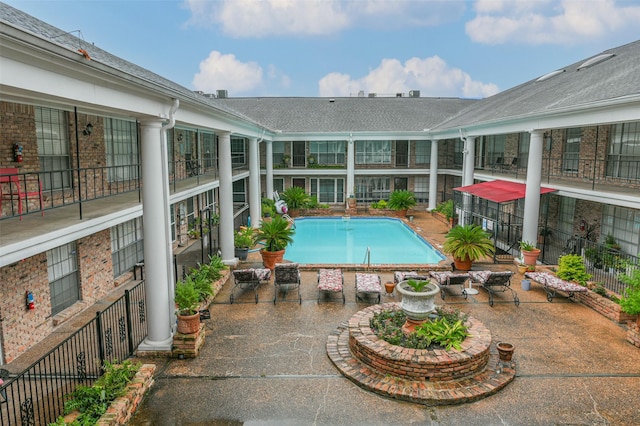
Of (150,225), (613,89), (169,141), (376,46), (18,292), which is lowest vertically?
(18,292)

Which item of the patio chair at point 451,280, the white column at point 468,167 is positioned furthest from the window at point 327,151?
the patio chair at point 451,280

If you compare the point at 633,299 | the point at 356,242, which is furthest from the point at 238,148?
the point at 633,299

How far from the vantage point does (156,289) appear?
358 inches

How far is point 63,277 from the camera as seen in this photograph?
10695mm

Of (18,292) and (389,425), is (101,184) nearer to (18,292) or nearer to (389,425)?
(18,292)

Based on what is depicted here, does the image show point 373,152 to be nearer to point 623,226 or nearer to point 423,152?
point 423,152

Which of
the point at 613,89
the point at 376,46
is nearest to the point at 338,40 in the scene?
the point at 376,46

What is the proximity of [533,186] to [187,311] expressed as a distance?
1273cm

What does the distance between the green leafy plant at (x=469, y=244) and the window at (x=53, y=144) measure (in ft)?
39.4

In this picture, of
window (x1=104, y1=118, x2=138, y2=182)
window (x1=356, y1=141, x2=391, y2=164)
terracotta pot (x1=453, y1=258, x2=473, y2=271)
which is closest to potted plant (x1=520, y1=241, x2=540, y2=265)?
terracotta pot (x1=453, y1=258, x2=473, y2=271)

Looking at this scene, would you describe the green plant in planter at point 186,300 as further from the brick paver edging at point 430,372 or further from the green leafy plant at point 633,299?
the green leafy plant at point 633,299

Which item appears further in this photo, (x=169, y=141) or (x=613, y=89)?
(x=169, y=141)

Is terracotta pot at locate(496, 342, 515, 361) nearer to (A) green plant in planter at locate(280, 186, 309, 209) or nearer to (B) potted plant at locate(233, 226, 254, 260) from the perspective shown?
(B) potted plant at locate(233, 226, 254, 260)

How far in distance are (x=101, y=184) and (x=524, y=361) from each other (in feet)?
37.3
